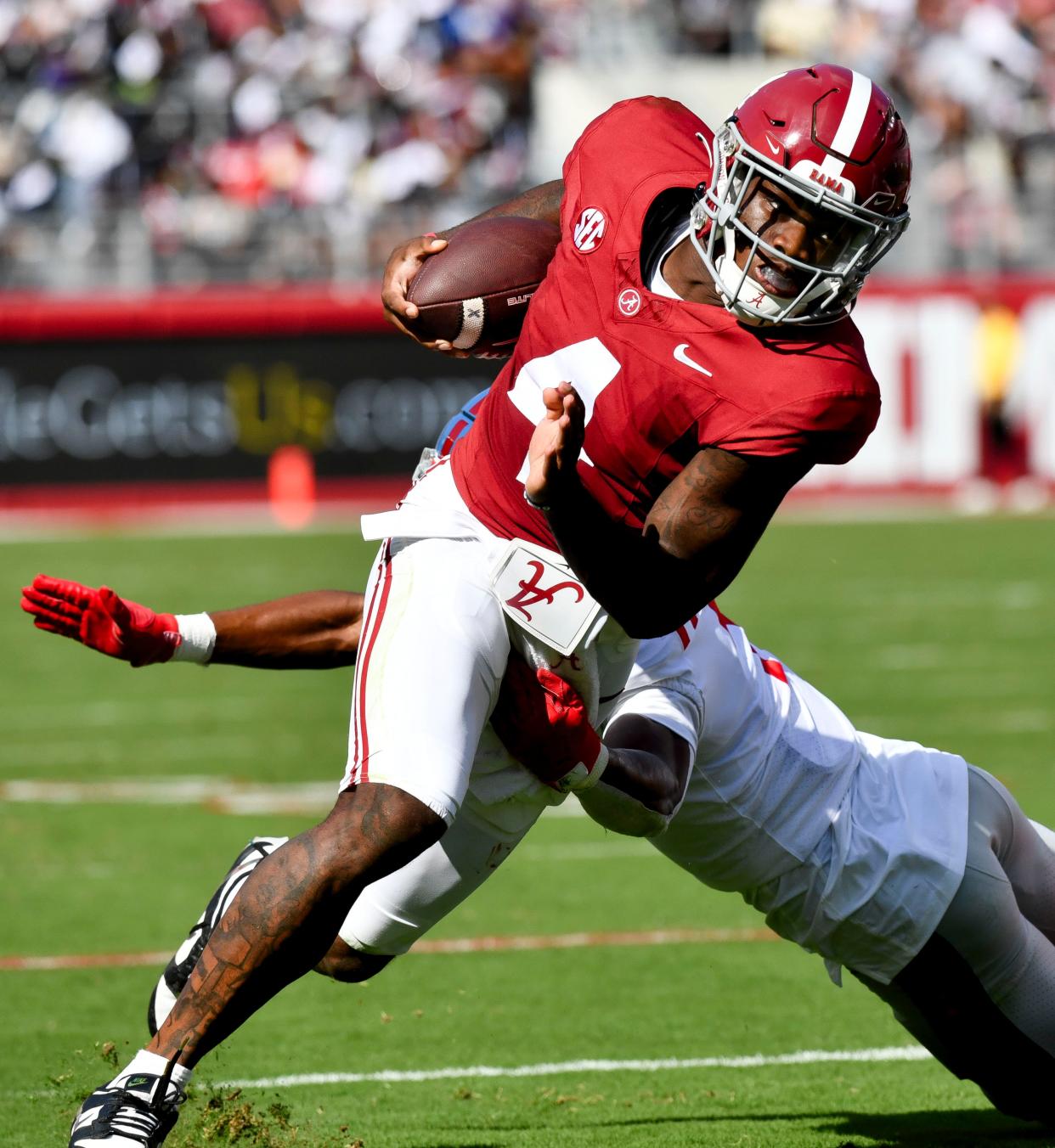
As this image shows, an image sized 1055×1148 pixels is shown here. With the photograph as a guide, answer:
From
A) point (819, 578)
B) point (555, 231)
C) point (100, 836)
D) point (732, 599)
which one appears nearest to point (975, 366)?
point (819, 578)

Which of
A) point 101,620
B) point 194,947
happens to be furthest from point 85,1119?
point 101,620

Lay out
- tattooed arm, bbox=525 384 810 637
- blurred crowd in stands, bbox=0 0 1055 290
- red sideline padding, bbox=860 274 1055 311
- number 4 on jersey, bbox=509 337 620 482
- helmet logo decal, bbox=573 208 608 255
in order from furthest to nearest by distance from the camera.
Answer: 1. blurred crowd in stands, bbox=0 0 1055 290
2. red sideline padding, bbox=860 274 1055 311
3. helmet logo decal, bbox=573 208 608 255
4. number 4 on jersey, bbox=509 337 620 482
5. tattooed arm, bbox=525 384 810 637

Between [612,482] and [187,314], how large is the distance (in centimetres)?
1249

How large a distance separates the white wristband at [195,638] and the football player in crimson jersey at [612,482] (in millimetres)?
623

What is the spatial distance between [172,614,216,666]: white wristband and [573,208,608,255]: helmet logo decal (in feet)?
3.62

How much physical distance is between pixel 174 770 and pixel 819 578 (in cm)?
566

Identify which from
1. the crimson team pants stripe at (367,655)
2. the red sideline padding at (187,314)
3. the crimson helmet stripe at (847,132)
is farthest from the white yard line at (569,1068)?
the red sideline padding at (187,314)

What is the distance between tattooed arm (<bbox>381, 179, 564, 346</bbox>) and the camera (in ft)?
12.4

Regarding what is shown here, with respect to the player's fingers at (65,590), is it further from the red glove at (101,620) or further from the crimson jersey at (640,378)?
the crimson jersey at (640,378)

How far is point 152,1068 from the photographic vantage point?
3.07 metres

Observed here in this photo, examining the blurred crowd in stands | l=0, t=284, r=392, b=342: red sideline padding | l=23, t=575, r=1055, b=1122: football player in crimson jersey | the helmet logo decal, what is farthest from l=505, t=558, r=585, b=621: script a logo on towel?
the blurred crowd in stands

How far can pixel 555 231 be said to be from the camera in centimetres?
385

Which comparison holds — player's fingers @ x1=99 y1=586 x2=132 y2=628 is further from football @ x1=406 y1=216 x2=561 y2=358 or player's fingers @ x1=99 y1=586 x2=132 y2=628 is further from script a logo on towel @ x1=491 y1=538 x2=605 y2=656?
script a logo on towel @ x1=491 y1=538 x2=605 y2=656

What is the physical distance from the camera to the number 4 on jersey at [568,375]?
10.9 ft
